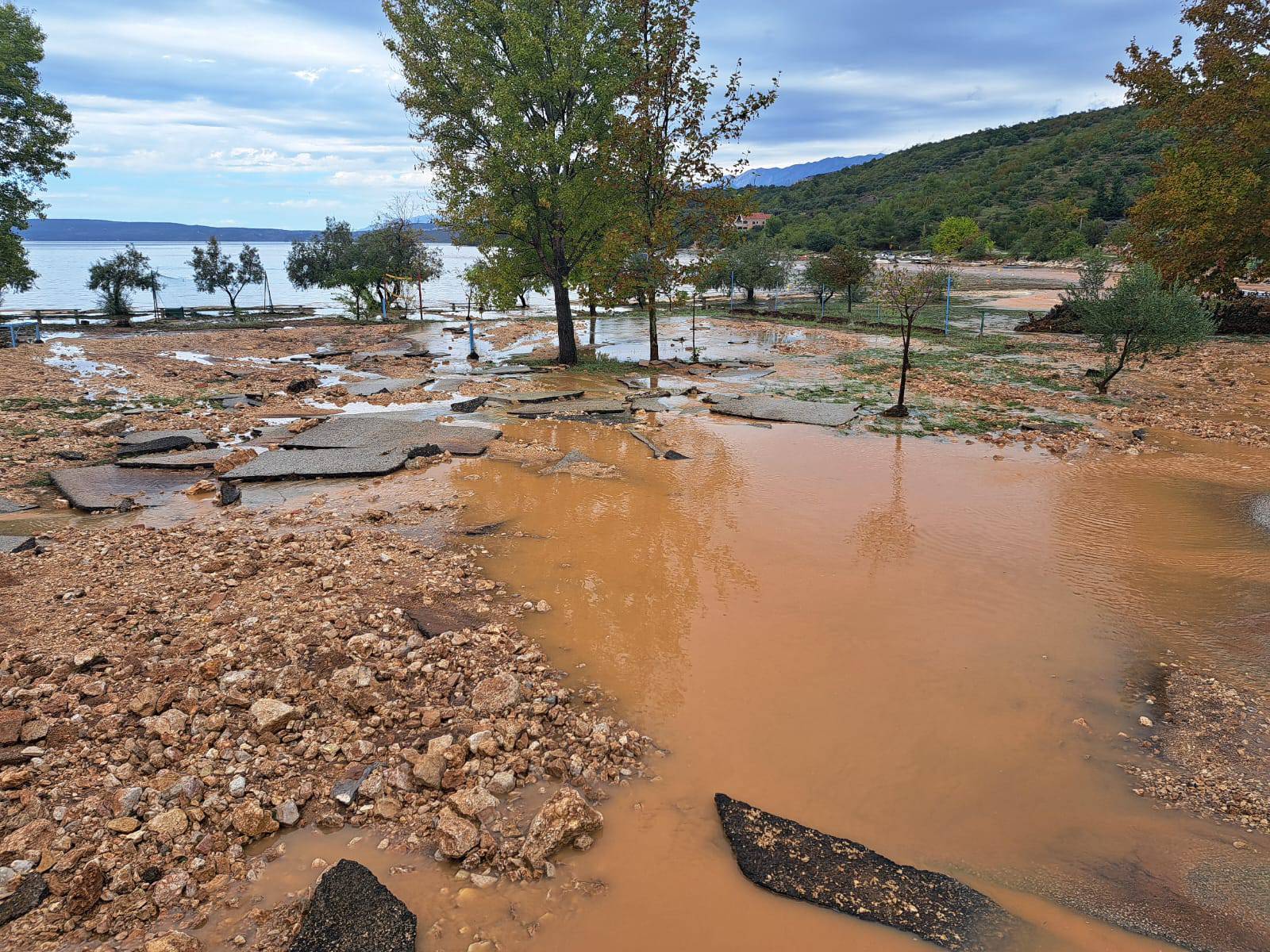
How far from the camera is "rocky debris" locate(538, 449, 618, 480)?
9.11m

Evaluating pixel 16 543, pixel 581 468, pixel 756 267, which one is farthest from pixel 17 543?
pixel 756 267

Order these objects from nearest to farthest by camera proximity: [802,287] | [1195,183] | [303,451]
Answer: [303,451]
[1195,183]
[802,287]

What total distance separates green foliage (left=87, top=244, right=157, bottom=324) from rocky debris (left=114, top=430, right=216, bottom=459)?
2892 cm

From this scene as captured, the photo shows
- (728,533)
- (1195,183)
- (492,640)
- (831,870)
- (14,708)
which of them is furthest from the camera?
(1195,183)

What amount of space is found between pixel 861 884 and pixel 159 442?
1049cm

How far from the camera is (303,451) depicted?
9.67 metres

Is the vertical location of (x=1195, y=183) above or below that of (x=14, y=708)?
above

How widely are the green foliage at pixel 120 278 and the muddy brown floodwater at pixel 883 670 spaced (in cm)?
3430

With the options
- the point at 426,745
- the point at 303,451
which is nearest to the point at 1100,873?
the point at 426,745

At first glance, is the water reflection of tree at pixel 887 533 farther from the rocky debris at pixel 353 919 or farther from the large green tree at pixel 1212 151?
the large green tree at pixel 1212 151

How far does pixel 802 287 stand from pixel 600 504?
38291 mm

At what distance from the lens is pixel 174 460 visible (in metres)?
9.18

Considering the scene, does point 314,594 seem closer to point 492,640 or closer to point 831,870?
point 492,640

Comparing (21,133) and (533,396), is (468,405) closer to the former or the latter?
(533,396)
